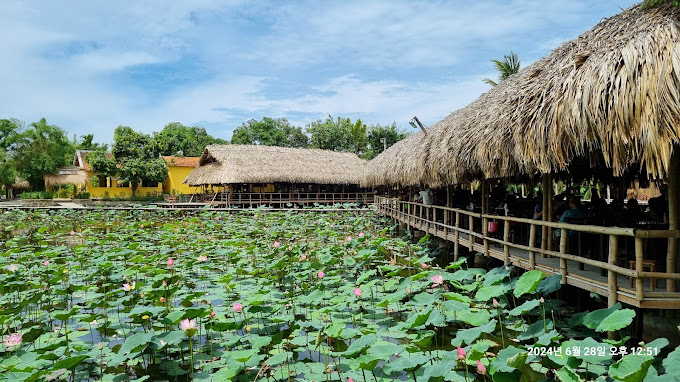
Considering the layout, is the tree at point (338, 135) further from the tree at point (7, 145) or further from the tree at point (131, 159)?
the tree at point (7, 145)

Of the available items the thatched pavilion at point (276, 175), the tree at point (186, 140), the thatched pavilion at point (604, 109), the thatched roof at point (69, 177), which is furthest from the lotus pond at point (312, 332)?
the tree at point (186, 140)

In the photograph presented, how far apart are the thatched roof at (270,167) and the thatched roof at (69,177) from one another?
864 centimetres

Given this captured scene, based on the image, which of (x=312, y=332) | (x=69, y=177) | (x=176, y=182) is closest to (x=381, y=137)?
(x=176, y=182)

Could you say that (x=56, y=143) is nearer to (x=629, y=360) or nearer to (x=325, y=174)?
(x=325, y=174)

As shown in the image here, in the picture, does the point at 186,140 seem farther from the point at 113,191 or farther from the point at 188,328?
the point at 188,328

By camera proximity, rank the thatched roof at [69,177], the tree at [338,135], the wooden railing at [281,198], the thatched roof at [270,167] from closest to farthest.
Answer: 1. the wooden railing at [281,198]
2. the thatched roof at [270,167]
3. the thatched roof at [69,177]
4. the tree at [338,135]

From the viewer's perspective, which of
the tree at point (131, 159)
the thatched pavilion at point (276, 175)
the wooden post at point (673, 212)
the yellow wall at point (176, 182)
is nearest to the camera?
the wooden post at point (673, 212)

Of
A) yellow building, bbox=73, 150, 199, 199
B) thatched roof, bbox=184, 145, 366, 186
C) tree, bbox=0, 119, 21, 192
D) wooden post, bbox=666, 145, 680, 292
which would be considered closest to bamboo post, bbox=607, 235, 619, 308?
wooden post, bbox=666, 145, 680, 292

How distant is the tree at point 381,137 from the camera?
3494 centimetres

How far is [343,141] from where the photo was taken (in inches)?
1443

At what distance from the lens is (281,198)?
23547 mm

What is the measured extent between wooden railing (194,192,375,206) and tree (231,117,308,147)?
14.1 m

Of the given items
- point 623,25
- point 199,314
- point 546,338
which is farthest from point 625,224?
point 199,314

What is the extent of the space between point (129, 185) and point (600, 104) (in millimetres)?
31244
